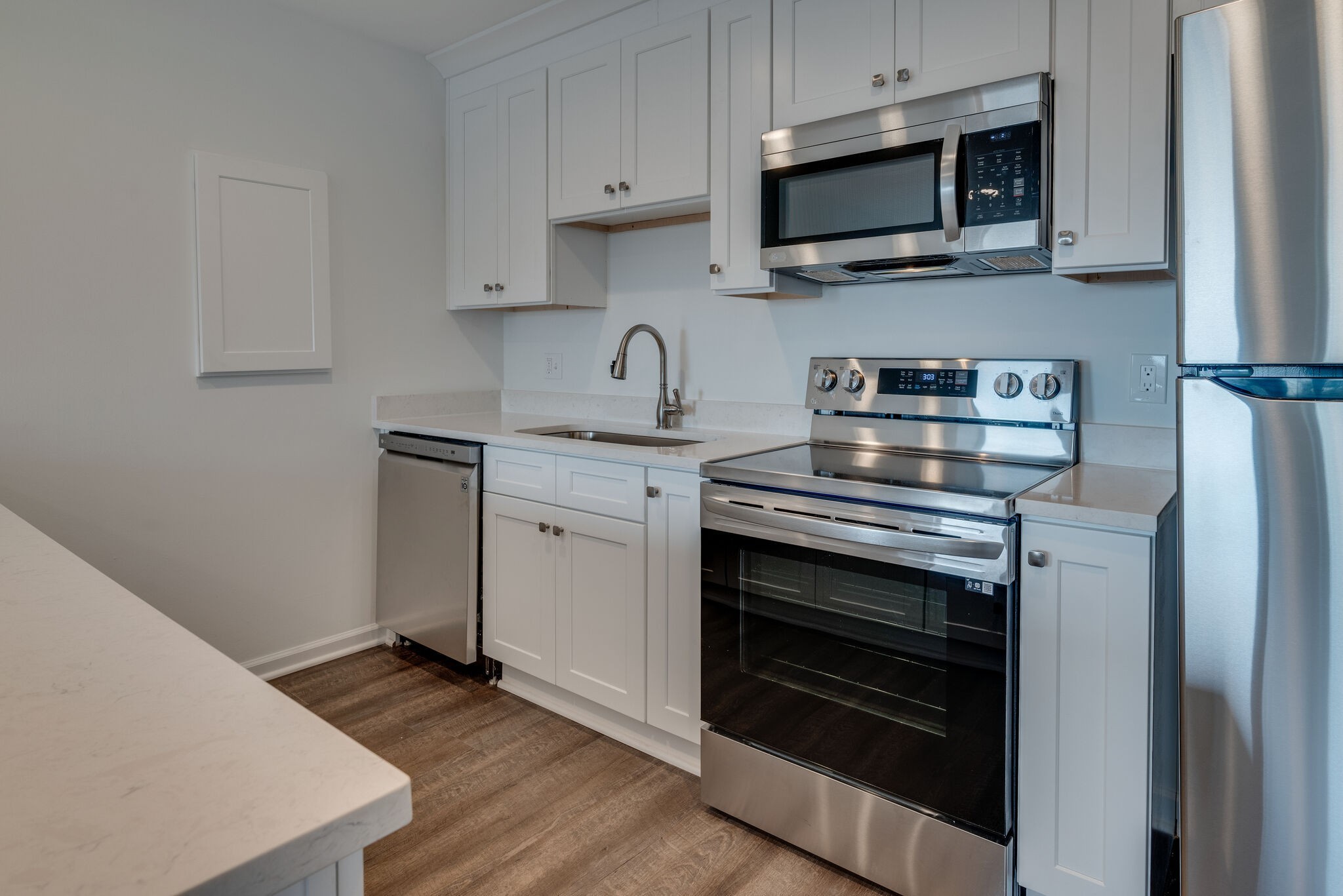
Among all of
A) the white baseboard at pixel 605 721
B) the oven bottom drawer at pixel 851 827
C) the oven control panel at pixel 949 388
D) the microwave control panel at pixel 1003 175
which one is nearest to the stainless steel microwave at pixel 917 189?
the microwave control panel at pixel 1003 175

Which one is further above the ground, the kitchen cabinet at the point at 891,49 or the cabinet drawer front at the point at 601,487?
the kitchen cabinet at the point at 891,49

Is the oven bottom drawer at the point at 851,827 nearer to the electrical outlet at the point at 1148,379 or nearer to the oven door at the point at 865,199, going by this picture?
the electrical outlet at the point at 1148,379

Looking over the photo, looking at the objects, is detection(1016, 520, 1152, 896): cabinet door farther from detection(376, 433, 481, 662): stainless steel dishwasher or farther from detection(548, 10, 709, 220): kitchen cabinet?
detection(376, 433, 481, 662): stainless steel dishwasher

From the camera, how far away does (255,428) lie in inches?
113

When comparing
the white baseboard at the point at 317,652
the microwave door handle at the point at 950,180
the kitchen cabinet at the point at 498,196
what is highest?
the kitchen cabinet at the point at 498,196

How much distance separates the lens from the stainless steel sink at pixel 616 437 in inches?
108

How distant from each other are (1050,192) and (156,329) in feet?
8.76

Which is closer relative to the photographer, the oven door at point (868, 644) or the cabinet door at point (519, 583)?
the oven door at point (868, 644)

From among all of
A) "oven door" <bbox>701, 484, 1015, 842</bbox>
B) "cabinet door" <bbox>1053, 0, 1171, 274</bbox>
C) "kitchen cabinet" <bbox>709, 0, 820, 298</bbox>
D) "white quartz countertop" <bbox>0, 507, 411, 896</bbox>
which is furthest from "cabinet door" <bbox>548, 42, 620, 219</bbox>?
"white quartz countertop" <bbox>0, 507, 411, 896</bbox>

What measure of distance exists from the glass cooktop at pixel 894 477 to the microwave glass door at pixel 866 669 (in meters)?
0.14

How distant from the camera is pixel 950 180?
1836 millimetres

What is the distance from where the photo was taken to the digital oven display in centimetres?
217

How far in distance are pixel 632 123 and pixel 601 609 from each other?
5.19ft

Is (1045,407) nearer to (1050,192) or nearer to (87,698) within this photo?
(1050,192)
